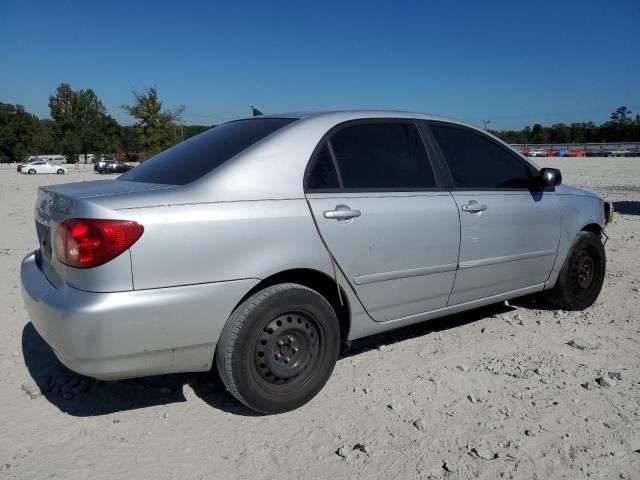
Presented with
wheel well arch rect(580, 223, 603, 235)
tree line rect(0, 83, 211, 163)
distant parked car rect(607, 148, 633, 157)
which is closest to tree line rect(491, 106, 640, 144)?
distant parked car rect(607, 148, 633, 157)

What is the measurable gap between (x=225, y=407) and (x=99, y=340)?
928 mm

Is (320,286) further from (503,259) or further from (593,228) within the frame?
(593,228)

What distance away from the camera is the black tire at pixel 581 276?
4.45m

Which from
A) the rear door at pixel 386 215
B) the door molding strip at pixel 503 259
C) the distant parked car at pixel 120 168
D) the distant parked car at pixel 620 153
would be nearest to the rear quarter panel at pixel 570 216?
the door molding strip at pixel 503 259

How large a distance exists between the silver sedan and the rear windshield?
0.02 m

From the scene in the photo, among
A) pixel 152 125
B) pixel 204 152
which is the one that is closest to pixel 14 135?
pixel 152 125

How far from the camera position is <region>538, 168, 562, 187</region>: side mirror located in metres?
3.99

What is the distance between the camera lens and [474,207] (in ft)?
11.7

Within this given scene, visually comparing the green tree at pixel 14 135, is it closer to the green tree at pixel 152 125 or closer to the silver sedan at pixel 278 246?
the green tree at pixel 152 125

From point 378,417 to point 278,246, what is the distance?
42.4 inches

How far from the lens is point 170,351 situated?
2.52 meters

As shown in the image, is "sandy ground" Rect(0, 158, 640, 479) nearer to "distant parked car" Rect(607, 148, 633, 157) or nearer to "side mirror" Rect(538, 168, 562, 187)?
"side mirror" Rect(538, 168, 562, 187)

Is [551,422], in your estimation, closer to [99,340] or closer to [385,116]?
[385,116]

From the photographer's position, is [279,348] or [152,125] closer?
[279,348]
